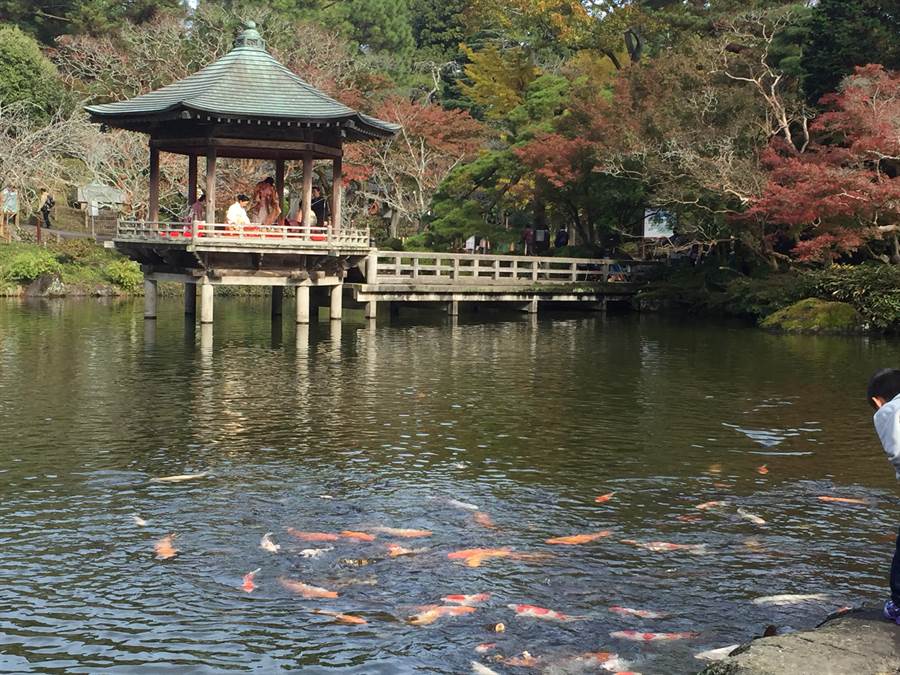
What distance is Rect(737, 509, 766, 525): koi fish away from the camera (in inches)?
393

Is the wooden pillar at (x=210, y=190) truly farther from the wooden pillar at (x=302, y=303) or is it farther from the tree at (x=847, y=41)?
the tree at (x=847, y=41)

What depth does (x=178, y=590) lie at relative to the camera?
25.8ft

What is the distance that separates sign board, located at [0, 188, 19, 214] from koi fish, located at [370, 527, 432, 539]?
123ft

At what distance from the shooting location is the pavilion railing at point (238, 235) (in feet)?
79.7

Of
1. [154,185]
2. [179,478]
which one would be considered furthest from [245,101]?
[179,478]

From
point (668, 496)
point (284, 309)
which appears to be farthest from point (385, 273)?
point (668, 496)

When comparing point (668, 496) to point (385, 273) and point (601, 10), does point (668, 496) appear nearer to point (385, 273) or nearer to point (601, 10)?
point (385, 273)

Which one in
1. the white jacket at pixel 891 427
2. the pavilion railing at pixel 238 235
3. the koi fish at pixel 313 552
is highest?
the pavilion railing at pixel 238 235

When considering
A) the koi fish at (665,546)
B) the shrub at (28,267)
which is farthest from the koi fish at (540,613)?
the shrub at (28,267)

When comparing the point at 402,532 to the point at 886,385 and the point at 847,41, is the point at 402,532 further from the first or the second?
the point at 847,41

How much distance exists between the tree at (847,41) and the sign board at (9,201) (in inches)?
1203

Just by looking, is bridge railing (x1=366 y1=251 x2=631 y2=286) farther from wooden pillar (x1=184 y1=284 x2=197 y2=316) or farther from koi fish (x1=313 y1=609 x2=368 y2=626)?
koi fish (x1=313 y1=609 x2=368 y2=626)

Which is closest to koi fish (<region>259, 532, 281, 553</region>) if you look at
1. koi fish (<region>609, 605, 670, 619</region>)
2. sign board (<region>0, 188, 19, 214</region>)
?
koi fish (<region>609, 605, 670, 619</region>)

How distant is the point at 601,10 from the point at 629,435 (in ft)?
133
